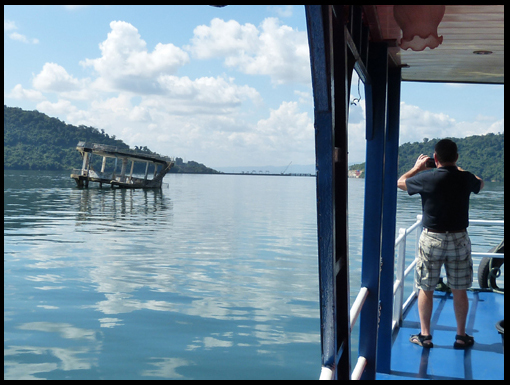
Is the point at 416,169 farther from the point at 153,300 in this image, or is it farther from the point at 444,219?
the point at 153,300

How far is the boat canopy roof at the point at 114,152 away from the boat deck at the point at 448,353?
38.5m

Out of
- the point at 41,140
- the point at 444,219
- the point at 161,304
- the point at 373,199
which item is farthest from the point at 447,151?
the point at 41,140

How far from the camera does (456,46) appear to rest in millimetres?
3156

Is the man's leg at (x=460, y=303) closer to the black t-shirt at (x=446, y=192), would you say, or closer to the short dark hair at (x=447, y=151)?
→ the black t-shirt at (x=446, y=192)

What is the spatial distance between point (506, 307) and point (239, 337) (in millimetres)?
9259

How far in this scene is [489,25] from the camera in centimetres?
269

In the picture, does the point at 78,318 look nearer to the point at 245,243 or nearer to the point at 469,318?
the point at 469,318

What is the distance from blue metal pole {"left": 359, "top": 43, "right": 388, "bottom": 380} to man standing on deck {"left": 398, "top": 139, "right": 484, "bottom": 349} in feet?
1.37

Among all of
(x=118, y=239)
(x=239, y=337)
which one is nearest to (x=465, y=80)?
(x=239, y=337)

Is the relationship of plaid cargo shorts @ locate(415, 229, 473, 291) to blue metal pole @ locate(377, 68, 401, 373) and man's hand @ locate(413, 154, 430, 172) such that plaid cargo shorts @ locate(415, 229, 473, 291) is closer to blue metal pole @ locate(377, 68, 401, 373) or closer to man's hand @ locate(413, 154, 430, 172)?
blue metal pole @ locate(377, 68, 401, 373)

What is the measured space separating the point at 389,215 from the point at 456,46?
1.21 m

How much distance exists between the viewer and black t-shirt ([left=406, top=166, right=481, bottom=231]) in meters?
3.24

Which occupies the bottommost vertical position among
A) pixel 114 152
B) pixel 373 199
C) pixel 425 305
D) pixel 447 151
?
pixel 425 305

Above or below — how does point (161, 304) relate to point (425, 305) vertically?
below
